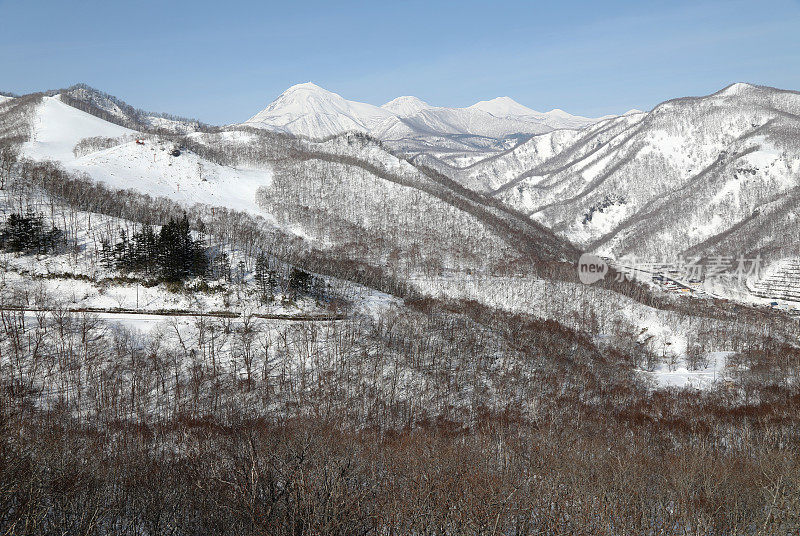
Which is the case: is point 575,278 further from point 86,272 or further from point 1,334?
point 1,334

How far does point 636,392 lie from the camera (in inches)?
3428

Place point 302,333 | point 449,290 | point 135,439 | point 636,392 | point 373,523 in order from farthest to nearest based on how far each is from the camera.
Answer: point 449,290 → point 636,392 → point 302,333 → point 135,439 → point 373,523

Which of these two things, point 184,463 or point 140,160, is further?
point 140,160

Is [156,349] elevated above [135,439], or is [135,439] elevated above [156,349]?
[156,349]

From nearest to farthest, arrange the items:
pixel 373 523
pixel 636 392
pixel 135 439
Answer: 1. pixel 373 523
2. pixel 135 439
3. pixel 636 392

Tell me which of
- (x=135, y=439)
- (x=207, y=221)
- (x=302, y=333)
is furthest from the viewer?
(x=207, y=221)

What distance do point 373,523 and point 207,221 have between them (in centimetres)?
15261

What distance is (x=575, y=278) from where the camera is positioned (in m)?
163

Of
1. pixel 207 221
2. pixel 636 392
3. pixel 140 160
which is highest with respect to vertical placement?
pixel 140 160

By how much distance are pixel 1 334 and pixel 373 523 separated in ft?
220

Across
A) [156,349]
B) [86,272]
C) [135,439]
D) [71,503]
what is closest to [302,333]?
[156,349]

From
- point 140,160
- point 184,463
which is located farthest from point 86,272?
point 140,160

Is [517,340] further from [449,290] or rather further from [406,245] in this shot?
[406,245]

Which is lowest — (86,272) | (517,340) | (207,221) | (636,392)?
(636,392)
